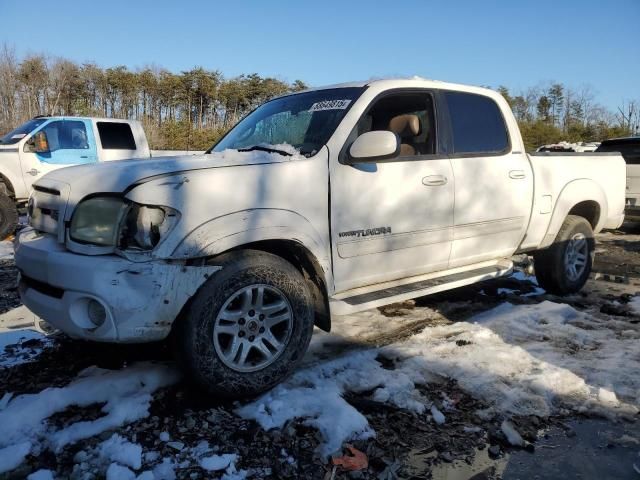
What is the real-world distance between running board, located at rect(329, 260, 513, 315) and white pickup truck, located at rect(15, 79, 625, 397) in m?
0.01

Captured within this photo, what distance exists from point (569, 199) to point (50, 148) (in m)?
8.56

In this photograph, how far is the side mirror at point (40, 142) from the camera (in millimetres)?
9055

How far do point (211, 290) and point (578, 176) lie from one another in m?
4.04

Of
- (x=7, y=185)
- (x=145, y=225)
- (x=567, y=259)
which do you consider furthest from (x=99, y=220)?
(x=7, y=185)

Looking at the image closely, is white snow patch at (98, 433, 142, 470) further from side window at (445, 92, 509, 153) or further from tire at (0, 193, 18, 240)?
tire at (0, 193, 18, 240)

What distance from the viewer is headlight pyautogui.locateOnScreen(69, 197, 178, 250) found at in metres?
2.65

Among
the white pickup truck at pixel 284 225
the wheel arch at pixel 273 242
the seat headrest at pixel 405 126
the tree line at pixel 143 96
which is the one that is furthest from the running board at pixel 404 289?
the tree line at pixel 143 96

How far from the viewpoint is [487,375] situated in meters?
3.25

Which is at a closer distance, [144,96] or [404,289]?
[404,289]

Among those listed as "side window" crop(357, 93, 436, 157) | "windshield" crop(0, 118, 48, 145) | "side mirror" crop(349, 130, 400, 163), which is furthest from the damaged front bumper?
"windshield" crop(0, 118, 48, 145)

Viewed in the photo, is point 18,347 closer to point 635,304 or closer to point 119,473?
point 119,473

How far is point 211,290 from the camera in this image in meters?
2.73

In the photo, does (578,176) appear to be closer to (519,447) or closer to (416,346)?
(416,346)

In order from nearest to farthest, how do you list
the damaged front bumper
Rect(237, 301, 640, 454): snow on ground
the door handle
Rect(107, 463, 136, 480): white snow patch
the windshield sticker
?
Rect(107, 463, 136, 480): white snow patch, the damaged front bumper, Rect(237, 301, 640, 454): snow on ground, the windshield sticker, the door handle
